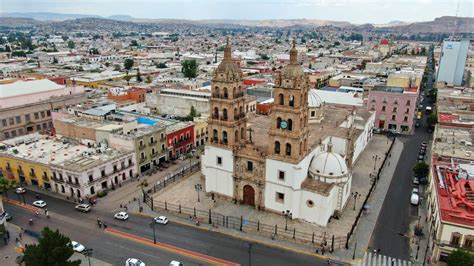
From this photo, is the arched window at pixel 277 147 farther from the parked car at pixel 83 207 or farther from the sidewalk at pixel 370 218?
the parked car at pixel 83 207

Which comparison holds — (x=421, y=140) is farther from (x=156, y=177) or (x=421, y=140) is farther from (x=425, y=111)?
(x=156, y=177)

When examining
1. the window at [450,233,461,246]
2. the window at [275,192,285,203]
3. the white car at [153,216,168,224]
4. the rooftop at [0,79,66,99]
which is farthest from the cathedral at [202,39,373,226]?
the rooftop at [0,79,66,99]

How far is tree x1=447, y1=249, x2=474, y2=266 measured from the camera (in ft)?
133

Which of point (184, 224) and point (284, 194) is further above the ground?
point (284, 194)

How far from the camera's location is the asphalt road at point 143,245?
158 ft

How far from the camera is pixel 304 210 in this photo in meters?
56.6

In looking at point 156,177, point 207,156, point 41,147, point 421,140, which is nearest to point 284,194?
point 207,156

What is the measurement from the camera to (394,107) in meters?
106

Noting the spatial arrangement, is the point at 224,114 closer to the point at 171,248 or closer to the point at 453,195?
the point at 171,248

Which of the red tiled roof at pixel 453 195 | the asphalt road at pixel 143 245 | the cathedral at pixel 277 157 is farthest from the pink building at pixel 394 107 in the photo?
the asphalt road at pixel 143 245

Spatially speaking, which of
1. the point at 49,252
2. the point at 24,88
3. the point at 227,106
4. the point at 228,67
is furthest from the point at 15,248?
the point at 24,88

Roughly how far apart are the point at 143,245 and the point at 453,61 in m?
157

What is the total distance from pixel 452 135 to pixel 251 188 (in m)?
46.5

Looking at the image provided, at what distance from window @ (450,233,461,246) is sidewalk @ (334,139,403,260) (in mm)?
10753
